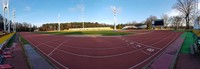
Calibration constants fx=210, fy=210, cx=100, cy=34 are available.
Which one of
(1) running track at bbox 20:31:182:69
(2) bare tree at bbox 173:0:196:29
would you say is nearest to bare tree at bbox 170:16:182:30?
(2) bare tree at bbox 173:0:196:29

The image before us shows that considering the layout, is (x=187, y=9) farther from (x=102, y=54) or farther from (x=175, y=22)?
(x=102, y=54)

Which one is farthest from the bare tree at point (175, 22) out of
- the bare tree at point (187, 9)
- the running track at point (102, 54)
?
the running track at point (102, 54)

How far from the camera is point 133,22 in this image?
414 feet

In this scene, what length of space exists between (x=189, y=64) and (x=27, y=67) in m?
7.16

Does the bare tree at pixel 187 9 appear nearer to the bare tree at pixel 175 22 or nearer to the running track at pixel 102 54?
the bare tree at pixel 175 22

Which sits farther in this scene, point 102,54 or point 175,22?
point 175,22

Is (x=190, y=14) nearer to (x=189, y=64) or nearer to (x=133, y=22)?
(x=133, y=22)

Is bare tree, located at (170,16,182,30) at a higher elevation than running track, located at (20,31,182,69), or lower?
higher

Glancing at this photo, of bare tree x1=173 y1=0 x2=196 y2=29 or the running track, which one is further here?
bare tree x1=173 y1=0 x2=196 y2=29

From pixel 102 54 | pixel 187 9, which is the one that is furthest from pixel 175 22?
pixel 102 54

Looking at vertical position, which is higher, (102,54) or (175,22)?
(175,22)

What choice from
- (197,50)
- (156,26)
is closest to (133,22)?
(156,26)

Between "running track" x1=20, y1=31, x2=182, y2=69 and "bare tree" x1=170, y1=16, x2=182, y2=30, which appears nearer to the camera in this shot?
"running track" x1=20, y1=31, x2=182, y2=69

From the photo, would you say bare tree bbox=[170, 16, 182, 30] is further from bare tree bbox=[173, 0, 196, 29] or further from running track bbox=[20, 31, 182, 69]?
running track bbox=[20, 31, 182, 69]
